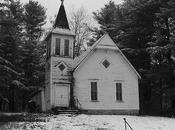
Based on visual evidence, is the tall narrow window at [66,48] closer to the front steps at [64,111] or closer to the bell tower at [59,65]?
the bell tower at [59,65]

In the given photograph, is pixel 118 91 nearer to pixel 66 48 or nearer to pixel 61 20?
pixel 66 48

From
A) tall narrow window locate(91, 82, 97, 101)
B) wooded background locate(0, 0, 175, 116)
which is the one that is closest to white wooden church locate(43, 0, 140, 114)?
tall narrow window locate(91, 82, 97, 101)

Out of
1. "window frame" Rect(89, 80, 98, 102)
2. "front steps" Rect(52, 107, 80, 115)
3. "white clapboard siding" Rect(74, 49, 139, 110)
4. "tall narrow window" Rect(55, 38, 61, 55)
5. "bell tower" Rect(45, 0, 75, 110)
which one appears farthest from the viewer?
"tall narrow window" Rect(55, 38, 61, 55)

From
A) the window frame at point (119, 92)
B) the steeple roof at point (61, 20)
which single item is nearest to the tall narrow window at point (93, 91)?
the window frame at point (119, 92)

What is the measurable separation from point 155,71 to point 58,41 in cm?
1044

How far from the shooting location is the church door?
2422cm

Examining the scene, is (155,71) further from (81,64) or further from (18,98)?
(18,98)

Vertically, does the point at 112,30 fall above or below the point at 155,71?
above

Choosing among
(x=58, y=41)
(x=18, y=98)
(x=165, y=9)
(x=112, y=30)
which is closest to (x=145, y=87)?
(x=112, y=30)

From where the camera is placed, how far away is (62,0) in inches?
1070

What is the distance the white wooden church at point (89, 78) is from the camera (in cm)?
2456

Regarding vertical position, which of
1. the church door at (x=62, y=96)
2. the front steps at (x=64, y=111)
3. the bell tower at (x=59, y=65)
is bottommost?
the front steps at (x=64, y=111)

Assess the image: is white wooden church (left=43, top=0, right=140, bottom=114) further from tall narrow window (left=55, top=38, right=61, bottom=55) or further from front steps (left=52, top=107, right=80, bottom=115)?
front steps (left=52, top=107, right=80, bottom=115)

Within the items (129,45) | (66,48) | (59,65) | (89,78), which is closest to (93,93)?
(89,78)
